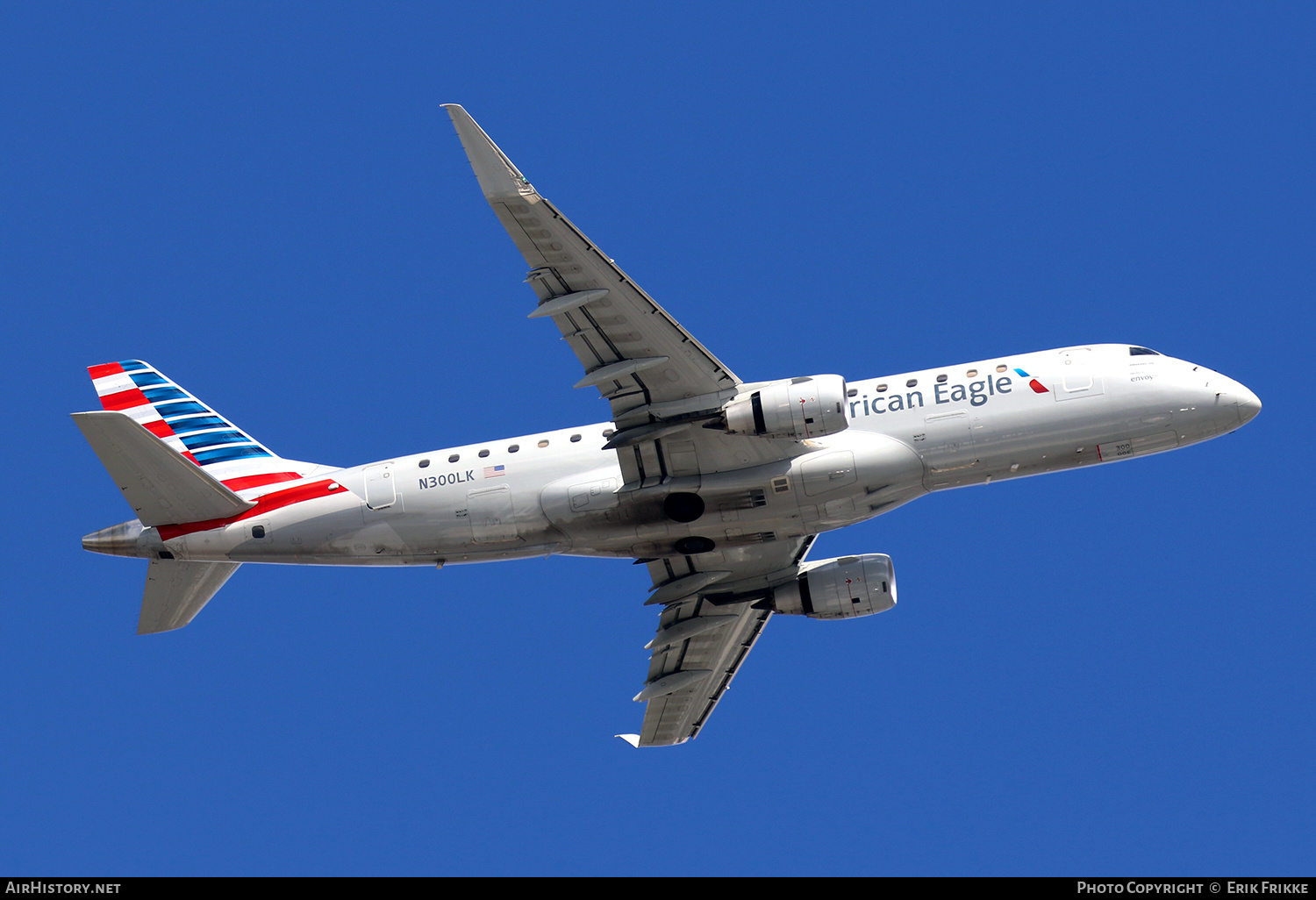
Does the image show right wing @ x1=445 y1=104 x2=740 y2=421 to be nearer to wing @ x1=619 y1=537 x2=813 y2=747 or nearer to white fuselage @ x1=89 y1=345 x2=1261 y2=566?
white fuselage @ x1=89 y1=345 x2=1261 y2=566

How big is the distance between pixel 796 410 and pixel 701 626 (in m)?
11.4

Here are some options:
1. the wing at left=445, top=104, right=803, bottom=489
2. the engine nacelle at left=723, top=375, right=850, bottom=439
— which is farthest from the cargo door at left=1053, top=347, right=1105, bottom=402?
the wing at left=445, top=104, right=803, bottom=489

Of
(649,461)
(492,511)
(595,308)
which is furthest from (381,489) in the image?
(595,308)

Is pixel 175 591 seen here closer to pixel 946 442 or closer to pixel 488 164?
pixel 488 164

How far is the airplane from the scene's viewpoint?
36688 millimetres

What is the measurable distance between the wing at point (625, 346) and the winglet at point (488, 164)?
0.8 inches

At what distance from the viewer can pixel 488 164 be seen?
3275cm

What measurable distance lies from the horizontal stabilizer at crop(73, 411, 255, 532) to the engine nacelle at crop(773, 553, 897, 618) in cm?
1707

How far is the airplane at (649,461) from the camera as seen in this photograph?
120ft

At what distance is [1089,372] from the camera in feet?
126

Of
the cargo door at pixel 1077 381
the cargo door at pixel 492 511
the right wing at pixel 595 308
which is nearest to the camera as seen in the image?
the right wing at pixel 595 308

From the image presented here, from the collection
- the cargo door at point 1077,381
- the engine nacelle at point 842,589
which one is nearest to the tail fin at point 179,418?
the engine nacelle at point 842,589

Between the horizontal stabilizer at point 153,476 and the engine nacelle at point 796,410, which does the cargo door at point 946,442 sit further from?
the horizontal stabilizer at point 153,476
